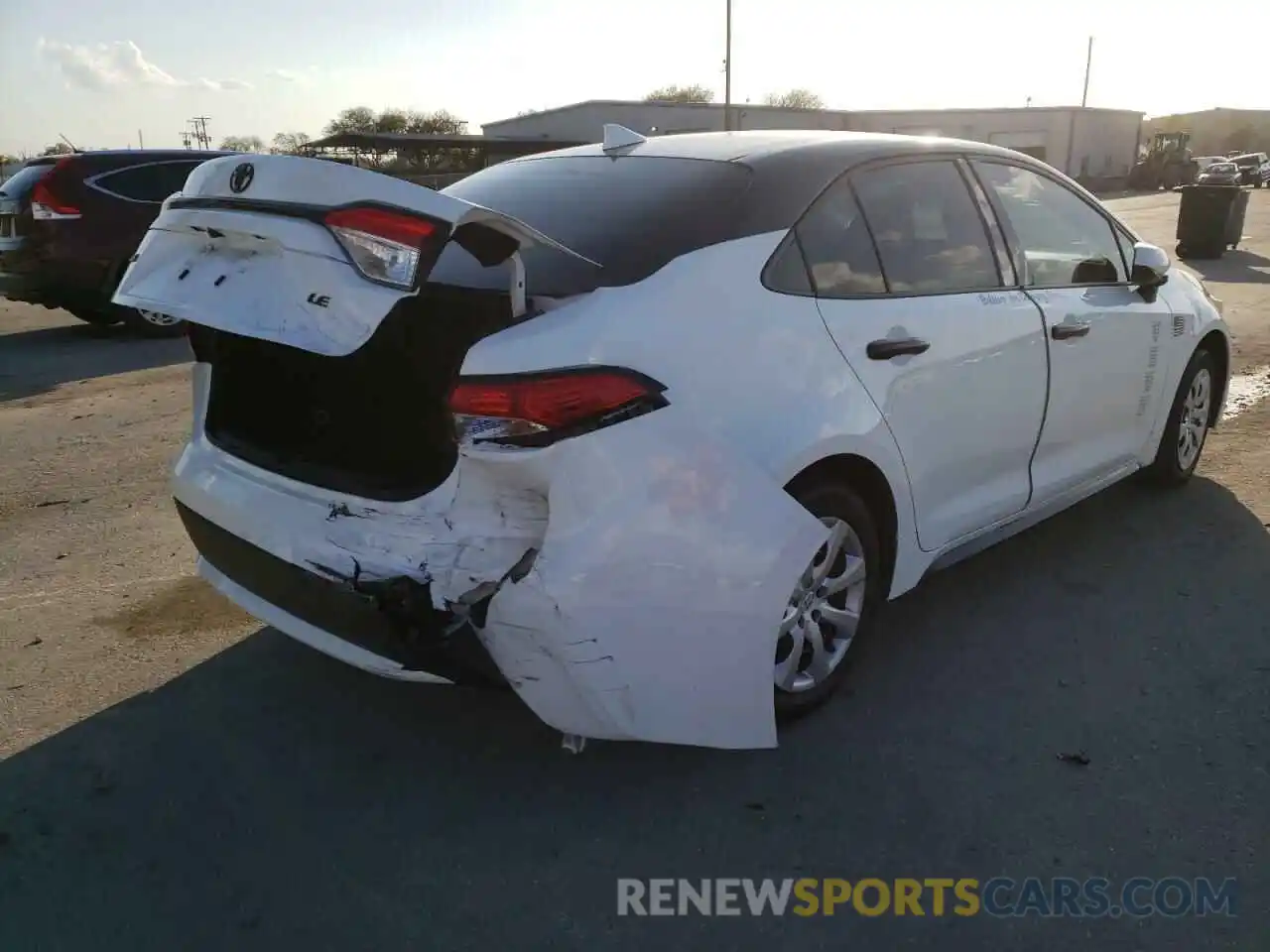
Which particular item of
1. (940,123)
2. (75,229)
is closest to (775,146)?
(75,229)

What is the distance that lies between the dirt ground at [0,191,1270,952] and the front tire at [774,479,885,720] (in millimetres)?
136

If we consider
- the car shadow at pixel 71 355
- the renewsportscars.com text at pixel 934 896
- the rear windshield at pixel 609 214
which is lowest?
the car shadow at pixel 71 355

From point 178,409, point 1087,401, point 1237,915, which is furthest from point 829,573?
point 178,409

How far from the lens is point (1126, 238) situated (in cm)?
446

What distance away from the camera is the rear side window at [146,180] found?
10125 millimetres

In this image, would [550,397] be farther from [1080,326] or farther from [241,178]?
[1080,326]

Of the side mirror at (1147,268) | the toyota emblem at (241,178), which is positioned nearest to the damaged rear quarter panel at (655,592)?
the toyota emblem at (241,178)

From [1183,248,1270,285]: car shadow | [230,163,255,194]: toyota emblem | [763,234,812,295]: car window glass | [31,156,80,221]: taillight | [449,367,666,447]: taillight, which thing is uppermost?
[230,163,255,194]: toyota emblem

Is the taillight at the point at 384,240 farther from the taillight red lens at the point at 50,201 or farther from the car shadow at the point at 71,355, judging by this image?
the taillight red lens at the point at 50,201

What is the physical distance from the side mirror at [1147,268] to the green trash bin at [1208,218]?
1331cm

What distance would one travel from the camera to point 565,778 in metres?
2.88

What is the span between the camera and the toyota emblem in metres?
2.57

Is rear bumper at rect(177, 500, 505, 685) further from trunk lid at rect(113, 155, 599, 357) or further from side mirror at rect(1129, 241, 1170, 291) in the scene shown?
side mirror at rect(1129, 241, 1170, 291)

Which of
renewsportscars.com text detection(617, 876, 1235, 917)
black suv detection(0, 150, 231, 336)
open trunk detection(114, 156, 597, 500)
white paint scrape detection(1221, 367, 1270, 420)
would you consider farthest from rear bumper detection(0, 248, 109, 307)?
white paint scrape detection(1221, 367, 1270, 420)
